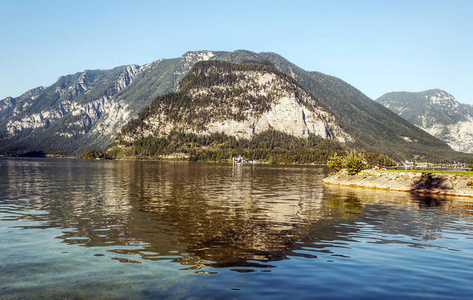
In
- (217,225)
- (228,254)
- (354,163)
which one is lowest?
(217,225)

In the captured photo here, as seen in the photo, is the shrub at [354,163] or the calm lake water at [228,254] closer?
the calm lake water at [228,254]

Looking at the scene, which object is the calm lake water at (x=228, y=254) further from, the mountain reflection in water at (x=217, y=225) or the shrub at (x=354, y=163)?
the shrub at (x=354, y=163)

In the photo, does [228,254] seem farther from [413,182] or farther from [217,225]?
[413,182]

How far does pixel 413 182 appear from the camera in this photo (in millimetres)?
73312

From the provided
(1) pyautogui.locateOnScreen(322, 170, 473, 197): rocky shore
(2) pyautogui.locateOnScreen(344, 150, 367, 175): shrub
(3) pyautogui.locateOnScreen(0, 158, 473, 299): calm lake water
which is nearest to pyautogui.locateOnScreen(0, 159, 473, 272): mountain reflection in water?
(3) pyautogui.locateOnScreen(0, 158, 473, 299): calm lake water

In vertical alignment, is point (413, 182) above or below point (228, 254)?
below

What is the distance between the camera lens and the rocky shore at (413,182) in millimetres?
65938

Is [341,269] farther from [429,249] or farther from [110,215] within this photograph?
[110,215]

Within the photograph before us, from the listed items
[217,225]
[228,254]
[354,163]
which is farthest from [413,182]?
[228,254]

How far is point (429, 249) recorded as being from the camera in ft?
74.4

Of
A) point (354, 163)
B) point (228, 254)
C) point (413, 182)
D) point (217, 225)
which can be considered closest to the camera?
point (228, 254)

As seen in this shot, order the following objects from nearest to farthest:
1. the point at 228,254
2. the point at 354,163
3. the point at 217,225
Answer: the point at 228,254, the point at 217,225, the point at 354,163

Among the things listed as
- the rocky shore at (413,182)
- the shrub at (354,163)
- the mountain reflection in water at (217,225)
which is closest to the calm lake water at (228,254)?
the mountain reflection in water at (217,225)

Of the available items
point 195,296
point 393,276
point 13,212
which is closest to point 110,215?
point 13,212
